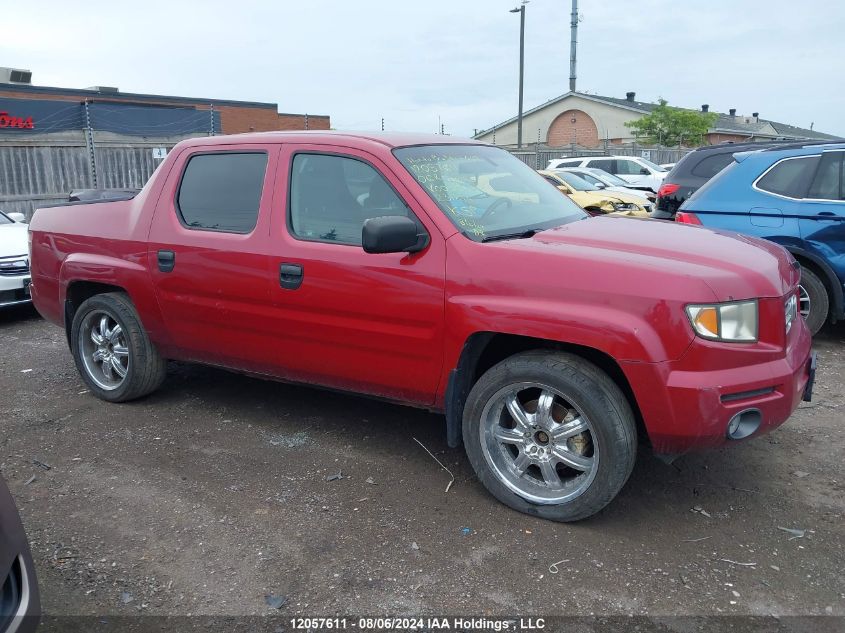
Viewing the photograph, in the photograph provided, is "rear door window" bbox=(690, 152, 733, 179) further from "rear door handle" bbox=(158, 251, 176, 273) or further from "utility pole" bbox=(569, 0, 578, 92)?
"utility pole" bbox=(569, 0, 578, 92)

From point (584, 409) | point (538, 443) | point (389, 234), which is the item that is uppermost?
point (389, 234)

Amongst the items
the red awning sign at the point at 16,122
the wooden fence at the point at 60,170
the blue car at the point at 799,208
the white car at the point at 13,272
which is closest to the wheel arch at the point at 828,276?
the blue car at the point at 799,208

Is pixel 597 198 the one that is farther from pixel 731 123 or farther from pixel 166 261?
pixel 731 123

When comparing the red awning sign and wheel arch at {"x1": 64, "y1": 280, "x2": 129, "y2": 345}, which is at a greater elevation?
the red awning sign

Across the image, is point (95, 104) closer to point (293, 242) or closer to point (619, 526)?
point (293, 242)

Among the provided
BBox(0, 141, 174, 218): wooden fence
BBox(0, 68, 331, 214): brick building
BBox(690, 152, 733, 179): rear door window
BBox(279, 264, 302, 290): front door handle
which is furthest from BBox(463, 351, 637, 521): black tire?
BBox(0, 141, 174, 218): wooden fence

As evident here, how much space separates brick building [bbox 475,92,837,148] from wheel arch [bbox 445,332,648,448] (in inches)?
1686

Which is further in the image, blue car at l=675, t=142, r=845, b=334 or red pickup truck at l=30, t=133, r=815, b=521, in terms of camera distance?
blue car at l=675, t=142, r=845, b=334

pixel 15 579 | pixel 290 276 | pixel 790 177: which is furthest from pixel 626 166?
pixel 15 579

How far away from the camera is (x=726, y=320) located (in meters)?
3.23

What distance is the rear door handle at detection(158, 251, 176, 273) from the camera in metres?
4.66

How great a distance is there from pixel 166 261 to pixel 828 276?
532 cm

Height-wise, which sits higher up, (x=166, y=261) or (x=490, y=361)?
(x=166, y=261)

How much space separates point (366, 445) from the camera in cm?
454
